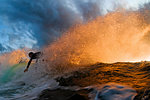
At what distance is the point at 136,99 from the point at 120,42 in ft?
37.4

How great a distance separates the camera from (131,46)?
45.7ft

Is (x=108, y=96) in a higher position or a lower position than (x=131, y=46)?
lower

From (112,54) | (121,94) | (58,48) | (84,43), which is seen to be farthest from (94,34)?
(121,94)

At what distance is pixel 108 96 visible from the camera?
285 cm

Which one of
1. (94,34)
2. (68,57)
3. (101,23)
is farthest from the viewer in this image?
(101,23)

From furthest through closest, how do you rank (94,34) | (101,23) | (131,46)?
(131,46) → (101,23) → (94,34)

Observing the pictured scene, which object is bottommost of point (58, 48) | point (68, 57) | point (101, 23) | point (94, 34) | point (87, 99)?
point (87, 99)

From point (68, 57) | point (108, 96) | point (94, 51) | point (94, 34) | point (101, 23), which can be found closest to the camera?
point (108, 96)

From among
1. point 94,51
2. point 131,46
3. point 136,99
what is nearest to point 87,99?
point 136,99

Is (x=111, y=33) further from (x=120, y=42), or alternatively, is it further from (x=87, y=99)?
(x=87, y=99)

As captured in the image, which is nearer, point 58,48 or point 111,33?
point 58,48

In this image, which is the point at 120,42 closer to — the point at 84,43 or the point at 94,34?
the point at 94,34

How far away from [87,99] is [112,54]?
9046 mm

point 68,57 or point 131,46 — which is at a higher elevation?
point 131,46
